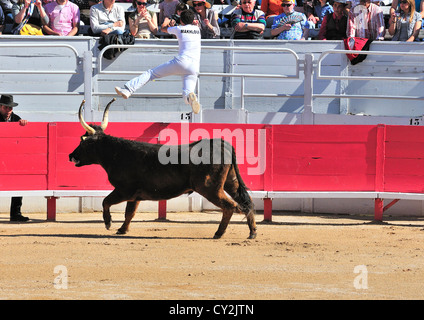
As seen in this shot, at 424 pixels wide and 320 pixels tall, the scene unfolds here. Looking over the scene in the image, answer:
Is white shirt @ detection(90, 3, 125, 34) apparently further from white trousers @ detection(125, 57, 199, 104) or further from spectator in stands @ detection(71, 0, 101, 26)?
white trousers @ detection(125, 57, 199, 104)

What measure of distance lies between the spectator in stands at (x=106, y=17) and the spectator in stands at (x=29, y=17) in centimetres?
69

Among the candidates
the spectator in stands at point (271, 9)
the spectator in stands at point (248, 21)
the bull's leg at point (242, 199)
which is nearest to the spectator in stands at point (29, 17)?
the spectator in stands at point (248, 21)

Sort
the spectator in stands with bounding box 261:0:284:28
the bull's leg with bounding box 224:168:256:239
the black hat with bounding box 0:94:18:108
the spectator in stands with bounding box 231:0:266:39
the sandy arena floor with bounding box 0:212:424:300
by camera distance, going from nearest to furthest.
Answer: the sandy arena floor with bounding box 0:212:424:300 < the bull's leg with bounding box 224:168:256:239 < the black hat with bounding box 0:94:18:108 < the spectator in stands with bounding box 231:0:266:39 < the spectator in stands with bounding box 261:0:284:28

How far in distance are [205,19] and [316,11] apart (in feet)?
6.77

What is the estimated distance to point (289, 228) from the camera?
33.7 ft

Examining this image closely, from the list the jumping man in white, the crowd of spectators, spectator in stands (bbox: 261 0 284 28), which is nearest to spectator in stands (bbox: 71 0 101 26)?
the crowd of spectators

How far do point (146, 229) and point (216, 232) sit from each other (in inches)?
43.1

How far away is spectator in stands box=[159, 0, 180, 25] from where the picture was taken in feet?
43.3

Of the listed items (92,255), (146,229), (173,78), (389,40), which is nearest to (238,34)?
(173,78)

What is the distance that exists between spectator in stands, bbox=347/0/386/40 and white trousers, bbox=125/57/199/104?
3.23 metres

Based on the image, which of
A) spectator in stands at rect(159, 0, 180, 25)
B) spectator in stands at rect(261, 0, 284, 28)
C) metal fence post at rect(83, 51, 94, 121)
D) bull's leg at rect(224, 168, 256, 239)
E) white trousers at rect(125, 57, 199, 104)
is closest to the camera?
bull's leg at rect(224, 168, 256, 239)

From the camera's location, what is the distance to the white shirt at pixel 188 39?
1041 centimetres

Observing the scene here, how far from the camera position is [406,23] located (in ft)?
42.7

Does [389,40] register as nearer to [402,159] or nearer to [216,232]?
[402,159]
